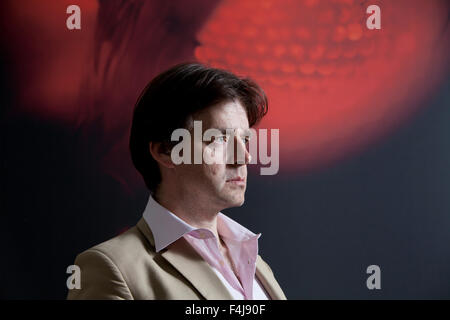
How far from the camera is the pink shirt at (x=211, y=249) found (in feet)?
4.28

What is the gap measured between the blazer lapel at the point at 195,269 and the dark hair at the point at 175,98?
0.23m

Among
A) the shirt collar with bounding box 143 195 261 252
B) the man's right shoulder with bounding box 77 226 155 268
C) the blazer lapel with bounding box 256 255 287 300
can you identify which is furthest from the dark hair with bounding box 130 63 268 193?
the blazer lapel with bounding box 256 255 287 300

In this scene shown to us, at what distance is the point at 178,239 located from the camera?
132 cm

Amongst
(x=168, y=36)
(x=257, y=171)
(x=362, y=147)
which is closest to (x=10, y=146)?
(x=168, y=36)

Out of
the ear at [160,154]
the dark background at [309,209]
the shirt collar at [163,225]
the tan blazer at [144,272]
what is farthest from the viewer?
the dark background at [309,209]

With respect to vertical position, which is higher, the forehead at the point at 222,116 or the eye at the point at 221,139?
the forehead at the point at 222,116

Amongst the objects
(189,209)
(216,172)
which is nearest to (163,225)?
(189,209)

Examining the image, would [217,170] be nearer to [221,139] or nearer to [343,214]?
[221,139]

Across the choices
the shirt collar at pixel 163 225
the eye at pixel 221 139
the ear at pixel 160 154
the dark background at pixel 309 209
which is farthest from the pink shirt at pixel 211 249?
the dark background at pixel 309 209

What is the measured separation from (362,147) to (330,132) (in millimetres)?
153

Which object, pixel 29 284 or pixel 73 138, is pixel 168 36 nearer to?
pixel 73 138

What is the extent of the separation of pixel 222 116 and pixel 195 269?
0.41 meters

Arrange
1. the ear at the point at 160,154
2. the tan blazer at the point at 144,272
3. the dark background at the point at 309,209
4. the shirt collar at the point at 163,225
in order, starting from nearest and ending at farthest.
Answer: the tan blazer at the point at 144,272 → the shirt collar at the point at 163,225 → the ear at the point at 160,154 → the dark background at the point at 309,209

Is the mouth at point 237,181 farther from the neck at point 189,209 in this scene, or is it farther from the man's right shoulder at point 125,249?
the man's right shoulder at point 125,249
